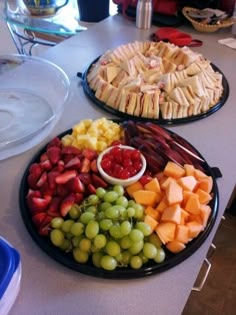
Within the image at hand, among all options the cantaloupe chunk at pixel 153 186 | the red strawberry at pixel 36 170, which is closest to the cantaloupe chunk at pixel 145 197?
the cantaloupe chunk at pixel 153 186

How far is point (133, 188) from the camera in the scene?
25.7 inches

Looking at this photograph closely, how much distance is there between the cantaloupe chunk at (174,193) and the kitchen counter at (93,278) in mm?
101

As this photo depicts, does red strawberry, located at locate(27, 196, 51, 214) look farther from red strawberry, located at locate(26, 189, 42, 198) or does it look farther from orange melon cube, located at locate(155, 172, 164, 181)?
orange melon cube, located at locate(155, 172, 164, 181)

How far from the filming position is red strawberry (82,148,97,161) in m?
0.70

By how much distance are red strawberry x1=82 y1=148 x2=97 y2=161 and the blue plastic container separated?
0.89 ft

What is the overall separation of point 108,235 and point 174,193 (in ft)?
0.50

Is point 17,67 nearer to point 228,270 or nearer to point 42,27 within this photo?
point 42,27

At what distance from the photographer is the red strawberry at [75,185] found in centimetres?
62

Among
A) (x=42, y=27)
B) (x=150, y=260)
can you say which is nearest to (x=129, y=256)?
(x=150, y=260)

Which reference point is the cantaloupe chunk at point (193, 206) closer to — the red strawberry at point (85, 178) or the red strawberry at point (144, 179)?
the red strawberry at point (144, 179)

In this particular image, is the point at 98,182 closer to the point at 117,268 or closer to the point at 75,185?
the point at 75,185

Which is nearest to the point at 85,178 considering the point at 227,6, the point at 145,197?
the point at 145,197

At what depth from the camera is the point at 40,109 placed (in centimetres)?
88

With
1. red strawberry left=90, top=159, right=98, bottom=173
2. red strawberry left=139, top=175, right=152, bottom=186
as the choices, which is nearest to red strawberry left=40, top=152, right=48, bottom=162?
red strawberry left=90, top=159, right=98, bottom=173
